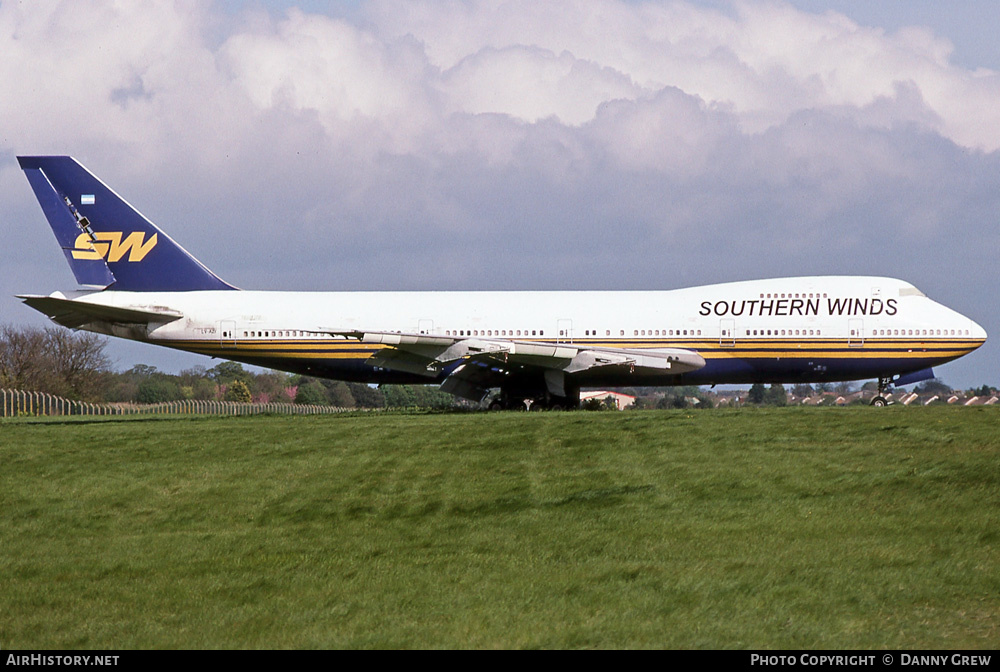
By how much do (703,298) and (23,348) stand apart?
202ft

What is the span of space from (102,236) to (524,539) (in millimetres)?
26505

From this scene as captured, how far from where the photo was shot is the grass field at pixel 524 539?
33.4 ft

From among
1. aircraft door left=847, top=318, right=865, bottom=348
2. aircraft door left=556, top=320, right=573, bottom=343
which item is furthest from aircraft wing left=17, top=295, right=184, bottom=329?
aircraft door left=847, top=318, right=865, bottom=348

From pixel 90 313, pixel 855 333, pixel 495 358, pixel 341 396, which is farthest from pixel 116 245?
pixel 341 396

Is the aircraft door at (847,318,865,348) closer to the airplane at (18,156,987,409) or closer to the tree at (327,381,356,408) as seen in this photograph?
the airplane at (18,156,987,409)

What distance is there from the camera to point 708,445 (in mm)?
18750

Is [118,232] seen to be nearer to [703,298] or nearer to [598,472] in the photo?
[703,298]

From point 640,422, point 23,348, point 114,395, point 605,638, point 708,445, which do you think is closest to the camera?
point 605,638

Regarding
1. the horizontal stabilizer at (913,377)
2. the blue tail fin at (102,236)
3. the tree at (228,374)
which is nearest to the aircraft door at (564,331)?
the horizontal stabilizer at (913,377)

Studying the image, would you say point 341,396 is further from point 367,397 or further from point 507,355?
point 507,355

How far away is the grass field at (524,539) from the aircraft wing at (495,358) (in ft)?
31.4

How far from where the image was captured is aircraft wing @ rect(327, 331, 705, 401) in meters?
31.6

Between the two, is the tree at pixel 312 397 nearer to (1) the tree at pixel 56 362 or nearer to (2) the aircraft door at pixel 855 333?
(1) the tree at pixel 56 362
